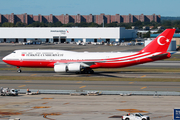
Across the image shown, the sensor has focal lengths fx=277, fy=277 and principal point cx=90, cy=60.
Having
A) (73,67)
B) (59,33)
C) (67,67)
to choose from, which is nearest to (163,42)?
(73,67)

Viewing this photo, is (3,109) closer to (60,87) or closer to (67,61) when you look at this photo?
(60,87)

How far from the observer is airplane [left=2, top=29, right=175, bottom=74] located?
51.6 meters

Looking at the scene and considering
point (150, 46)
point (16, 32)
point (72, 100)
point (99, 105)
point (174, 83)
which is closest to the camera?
point (99, 105)

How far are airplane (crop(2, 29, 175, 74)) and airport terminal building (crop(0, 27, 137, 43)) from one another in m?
142

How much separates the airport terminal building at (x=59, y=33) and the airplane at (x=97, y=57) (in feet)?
465

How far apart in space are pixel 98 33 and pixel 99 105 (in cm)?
16774

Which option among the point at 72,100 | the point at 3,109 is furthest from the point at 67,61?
the point at 3,109

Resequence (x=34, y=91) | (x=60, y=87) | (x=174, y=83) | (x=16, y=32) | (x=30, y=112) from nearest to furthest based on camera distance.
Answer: (x=30, y=112) → (x=34, y=91) → (x=60, y=87) → (x=174, y=83) → (x=16, y=32)

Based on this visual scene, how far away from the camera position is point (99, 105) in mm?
28719

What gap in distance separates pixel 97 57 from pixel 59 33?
14667 cm

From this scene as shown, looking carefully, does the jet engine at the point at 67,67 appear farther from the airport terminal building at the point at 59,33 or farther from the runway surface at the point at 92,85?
the airport terminal building at the point at 59,33

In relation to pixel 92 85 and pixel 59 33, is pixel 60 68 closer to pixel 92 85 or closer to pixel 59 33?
pixel 92 85

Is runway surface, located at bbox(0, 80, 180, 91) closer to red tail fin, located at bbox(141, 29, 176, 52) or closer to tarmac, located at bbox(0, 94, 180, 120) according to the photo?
Result: tarmac, located at bbox(0, 94, 180, 120)

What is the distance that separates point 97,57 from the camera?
5269cm
